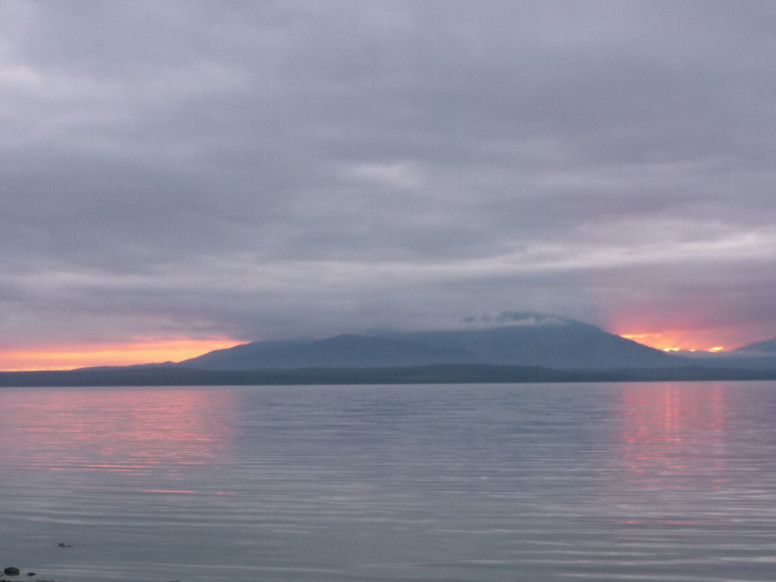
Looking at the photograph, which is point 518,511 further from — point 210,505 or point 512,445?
point 512,445

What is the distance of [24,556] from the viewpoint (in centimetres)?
2211

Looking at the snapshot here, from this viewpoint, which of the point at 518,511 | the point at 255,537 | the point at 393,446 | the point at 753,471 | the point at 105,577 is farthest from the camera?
the point at 393,446

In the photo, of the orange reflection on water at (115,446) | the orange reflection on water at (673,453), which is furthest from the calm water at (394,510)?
the orange reflection on water at (115,446)

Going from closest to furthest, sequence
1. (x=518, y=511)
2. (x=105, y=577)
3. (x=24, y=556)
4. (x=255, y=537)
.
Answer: (x=105, y=577) → (x=24, y=556) → (x=255, y=537) → (x=518, y=511)

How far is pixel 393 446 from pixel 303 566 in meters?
31.3

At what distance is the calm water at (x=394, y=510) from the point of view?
67.7 ft

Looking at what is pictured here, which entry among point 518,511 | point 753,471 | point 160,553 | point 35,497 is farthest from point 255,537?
point 753,471

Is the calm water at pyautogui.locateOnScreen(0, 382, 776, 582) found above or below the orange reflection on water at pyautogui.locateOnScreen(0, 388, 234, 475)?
above

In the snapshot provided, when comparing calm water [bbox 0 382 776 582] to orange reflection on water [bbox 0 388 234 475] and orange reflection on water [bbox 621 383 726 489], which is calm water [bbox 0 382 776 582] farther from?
orange reflection on water [bbox 0 388 234 475]

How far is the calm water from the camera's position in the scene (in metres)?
20.6

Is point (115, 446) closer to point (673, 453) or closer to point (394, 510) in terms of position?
point (394, 510)

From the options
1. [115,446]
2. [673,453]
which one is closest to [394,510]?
[673,453]

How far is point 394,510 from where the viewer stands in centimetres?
2816

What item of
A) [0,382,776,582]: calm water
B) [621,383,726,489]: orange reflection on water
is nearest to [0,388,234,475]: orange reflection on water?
[0,382,776,582]: calm water
